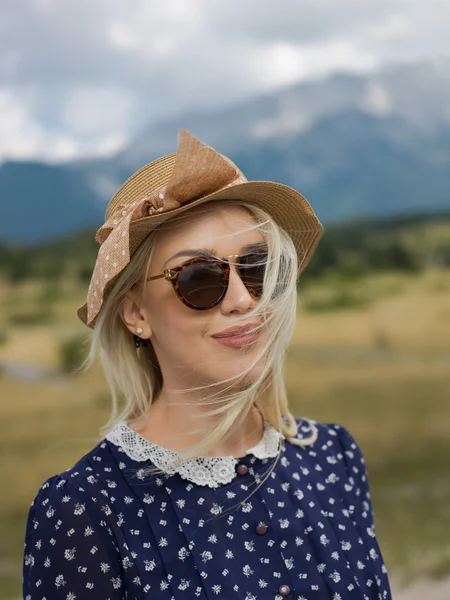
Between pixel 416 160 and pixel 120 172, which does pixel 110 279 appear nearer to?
pixel 120 172

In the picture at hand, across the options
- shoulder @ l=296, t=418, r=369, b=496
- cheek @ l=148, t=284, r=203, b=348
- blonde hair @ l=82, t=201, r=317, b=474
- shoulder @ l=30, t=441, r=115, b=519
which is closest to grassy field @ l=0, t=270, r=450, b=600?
shoulder @ l=296, t=418, r=369, b=496

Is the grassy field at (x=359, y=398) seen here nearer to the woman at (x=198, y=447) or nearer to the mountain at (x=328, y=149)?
the mountain at (x=328, y=149)

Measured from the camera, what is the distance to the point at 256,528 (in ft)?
3.94

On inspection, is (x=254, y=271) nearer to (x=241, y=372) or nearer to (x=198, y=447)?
(x=241, y=372)

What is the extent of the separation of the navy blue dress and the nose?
0.31 metres

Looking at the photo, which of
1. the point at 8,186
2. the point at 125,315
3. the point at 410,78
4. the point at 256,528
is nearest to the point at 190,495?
the point at 256,528

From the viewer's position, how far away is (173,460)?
4.03ft

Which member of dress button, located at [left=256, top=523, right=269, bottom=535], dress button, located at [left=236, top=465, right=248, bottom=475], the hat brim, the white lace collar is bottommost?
dress button, located at [left=256, top=523, right=269, bottom=535]

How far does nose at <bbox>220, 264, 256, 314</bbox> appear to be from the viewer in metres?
1.19

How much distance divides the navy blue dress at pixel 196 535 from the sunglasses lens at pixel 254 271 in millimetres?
338

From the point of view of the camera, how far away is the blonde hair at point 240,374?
1.23 metres

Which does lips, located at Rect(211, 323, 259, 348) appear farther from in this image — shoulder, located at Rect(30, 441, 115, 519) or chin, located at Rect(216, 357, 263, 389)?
shoulder, located at Rect(30, 441, 115, 519)

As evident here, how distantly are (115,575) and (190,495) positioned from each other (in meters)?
0.19

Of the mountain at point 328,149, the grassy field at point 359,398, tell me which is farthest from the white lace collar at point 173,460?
the mountain at point 328,149
